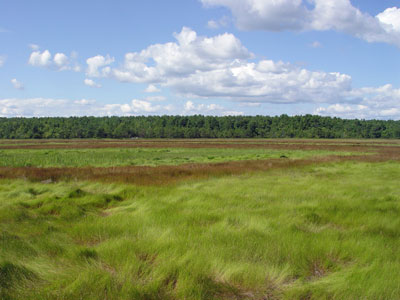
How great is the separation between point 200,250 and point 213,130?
144 m

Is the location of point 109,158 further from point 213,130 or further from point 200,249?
point 213,130

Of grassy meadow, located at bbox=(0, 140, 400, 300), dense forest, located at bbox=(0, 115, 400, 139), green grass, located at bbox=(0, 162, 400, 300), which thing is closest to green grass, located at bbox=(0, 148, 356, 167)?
grassy meadow, located at bbox=(0, 140, 400, 300)

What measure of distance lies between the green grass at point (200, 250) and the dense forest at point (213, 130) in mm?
125551

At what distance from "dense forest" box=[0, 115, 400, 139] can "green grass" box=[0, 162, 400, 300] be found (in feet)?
412

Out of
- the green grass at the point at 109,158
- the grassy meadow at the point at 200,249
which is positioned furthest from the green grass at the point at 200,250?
the green grass at the point at 109,158

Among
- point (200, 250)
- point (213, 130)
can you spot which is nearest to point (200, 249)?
point (200, 250)

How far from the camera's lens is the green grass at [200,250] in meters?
3.72

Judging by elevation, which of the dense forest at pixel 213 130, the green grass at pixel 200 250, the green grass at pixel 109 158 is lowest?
the green grass at pixel 109 158

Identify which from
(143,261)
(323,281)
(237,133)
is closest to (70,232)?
(143,261)

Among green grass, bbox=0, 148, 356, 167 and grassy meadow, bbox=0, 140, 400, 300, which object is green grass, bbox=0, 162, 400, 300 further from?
green grass, bbox=0, 148, 356, 167

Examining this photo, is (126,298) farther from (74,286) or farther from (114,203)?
(114,203)

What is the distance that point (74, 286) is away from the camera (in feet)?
11.8

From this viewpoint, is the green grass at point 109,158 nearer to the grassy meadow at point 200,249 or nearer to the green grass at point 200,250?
the grassy meadow at point 200,249

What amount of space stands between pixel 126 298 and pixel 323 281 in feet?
7.86
